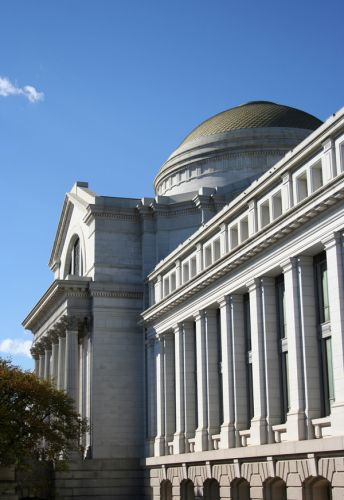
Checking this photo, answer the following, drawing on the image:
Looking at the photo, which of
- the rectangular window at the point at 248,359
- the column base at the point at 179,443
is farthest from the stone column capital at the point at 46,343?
the rectangular window at the point at 248,359

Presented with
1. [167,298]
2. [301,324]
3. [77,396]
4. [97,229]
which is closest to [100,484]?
[77,396]

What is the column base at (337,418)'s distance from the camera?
3356cm

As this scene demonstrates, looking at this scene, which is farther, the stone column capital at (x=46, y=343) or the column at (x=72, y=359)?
the stone column capital at (x=46, y=343)

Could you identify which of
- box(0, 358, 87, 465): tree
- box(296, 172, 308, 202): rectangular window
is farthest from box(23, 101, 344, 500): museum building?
box(0, 358, 87, 465): tree

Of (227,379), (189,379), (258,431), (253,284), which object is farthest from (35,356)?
(258,431)

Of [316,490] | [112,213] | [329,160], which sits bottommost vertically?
[316,490]

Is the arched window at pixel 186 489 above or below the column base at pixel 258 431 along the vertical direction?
below

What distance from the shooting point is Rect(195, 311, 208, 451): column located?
4869 cm

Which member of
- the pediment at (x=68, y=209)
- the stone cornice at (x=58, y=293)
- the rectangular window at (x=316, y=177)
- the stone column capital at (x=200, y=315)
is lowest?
the stone column capital at (x=200, y=315)

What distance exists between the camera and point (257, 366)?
41812mm

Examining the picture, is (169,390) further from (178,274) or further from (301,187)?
(301,187)

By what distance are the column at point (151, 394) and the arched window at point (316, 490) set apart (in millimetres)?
22510

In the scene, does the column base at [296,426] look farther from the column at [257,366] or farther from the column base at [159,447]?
the column base at [159,447]

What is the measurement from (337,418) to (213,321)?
17.0 meters
